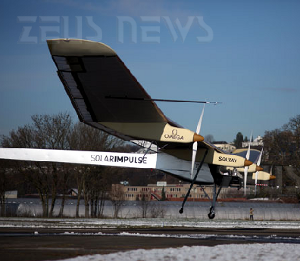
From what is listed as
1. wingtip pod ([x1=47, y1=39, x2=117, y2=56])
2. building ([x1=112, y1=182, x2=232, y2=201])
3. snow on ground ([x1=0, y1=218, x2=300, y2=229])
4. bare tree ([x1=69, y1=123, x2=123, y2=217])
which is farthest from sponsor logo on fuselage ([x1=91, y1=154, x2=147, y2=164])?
building ([x1=112, y1=182, x2=232, y2=201])

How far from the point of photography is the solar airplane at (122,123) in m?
20.8

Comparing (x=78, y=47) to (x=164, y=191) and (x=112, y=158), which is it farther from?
(x=164, y=191)

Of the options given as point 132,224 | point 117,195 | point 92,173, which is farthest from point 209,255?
point 117,195

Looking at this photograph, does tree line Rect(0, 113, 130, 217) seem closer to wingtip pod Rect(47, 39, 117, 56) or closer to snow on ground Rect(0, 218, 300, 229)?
snow on ground Rect(0, 218, 300, 229)

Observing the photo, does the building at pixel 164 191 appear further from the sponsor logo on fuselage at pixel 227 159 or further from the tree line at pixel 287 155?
the sponsor logo on fuselage at pixel 227 159

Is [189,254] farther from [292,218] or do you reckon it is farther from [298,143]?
[298,143]

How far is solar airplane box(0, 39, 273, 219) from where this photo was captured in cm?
2084

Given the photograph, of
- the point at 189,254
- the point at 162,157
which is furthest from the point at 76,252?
the point at 162,157

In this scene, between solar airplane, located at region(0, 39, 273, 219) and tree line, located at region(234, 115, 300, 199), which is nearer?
solar airplane, located at region(0, 39, 273, 219)

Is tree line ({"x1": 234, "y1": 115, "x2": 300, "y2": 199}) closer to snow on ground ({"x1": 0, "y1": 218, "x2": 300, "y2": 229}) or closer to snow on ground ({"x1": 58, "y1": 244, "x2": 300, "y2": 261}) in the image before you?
snow on ground ({"x1": 0, "y1": 218, "x2": 300, "y2": 229})

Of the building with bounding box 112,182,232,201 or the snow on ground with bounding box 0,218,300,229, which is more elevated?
the building with bounding box 112,182,232,201

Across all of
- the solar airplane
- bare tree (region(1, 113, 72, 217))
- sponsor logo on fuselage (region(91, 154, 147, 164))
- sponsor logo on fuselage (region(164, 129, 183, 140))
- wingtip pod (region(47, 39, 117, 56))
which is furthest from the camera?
bare tree (region(1, 113, 72, 217))

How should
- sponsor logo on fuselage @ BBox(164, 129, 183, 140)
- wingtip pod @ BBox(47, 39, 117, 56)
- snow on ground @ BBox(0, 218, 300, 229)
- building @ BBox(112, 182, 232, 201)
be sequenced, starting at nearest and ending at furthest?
wingtip pod @ BBox(47, 39, 117, 56), sponsor logo on fuselage @ BBox(164, 129, 183, 140), snow on ground @ BBox(0, 218, 300, 229), building @ BBox(112, 182, 232, 201)

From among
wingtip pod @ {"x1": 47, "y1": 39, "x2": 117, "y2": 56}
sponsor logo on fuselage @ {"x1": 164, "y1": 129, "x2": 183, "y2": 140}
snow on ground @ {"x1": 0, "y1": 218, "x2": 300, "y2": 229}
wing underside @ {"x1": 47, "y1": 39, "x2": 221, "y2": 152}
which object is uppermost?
wingtip pod @ {"x1": 47, "y1": 39, "x2": 117, "y2": 56}
